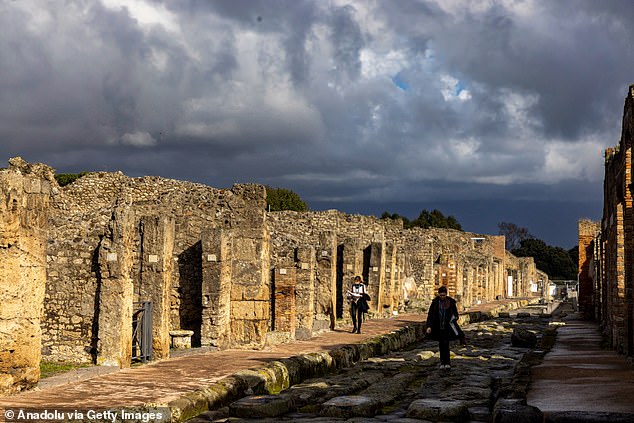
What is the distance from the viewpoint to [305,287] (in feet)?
67.3

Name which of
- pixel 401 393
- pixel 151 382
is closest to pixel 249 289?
pixel 151 382

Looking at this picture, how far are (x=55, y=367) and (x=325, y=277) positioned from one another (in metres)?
11.5

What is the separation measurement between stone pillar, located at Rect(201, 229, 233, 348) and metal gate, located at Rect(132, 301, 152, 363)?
6.55 ft

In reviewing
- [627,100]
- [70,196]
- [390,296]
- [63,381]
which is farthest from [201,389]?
[390,296]

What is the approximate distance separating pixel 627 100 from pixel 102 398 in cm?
1091

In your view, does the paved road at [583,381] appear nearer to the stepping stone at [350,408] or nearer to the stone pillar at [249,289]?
the stepping stone at [350,408]

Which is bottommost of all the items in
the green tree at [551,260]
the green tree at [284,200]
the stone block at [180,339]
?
the stone block at [180,339]

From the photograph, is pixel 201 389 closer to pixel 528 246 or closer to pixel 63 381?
pixel 63 381

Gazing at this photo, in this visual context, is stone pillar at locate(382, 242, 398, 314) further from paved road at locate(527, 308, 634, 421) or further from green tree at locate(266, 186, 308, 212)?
green tree at locate(266, 186, 308, 212)

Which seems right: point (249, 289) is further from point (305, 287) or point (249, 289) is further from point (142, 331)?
point (305, 287)

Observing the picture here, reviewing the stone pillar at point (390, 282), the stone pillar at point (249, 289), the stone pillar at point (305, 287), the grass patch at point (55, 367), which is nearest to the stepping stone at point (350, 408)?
the grass patch at point (55, 367)

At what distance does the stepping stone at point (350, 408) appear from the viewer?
878cm

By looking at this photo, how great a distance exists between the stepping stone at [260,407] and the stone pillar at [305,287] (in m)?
10.8

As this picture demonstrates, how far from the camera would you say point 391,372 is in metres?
13.9
